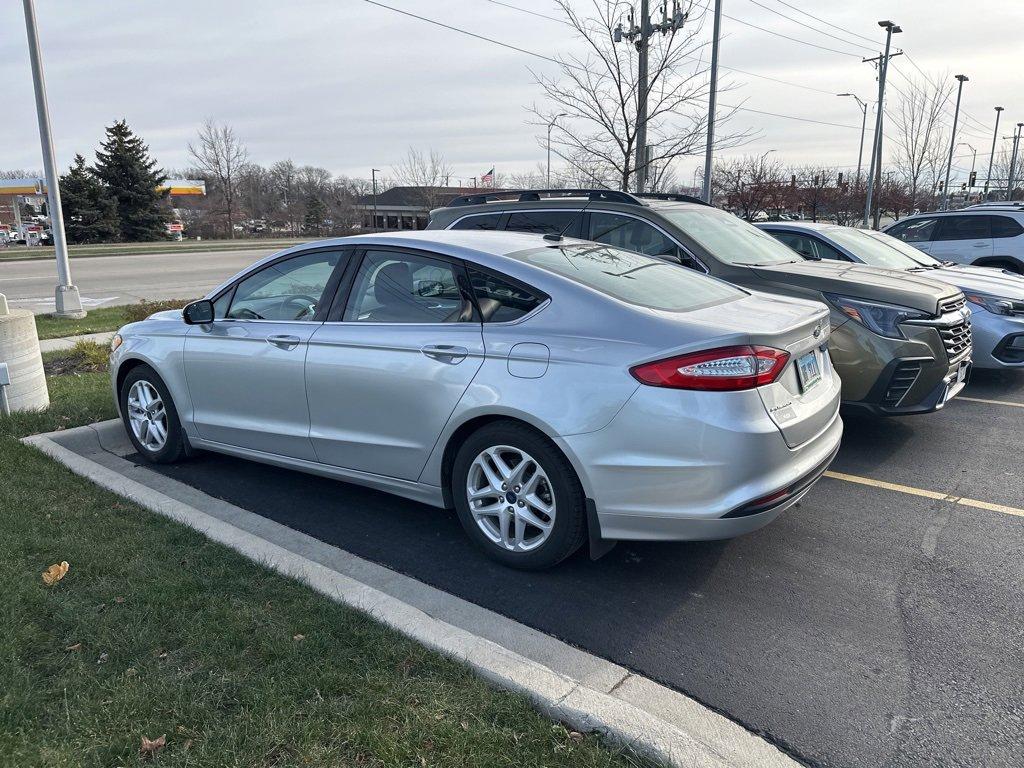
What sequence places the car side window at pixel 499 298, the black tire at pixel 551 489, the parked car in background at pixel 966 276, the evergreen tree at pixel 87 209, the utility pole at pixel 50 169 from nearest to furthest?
the black tire at pixel 551 489, the car side window at pixel 499 298, the parked car in background at pixel 966 276, the utility pole at pixel 50 169, the evergreen tree at pixel 87 209

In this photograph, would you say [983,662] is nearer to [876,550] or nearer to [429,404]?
[876,550]

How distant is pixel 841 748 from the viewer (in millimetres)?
2482

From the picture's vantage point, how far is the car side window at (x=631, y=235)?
6.15 metres

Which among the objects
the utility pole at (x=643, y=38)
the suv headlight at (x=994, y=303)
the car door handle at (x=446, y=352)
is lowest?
the suv headlight at (x=994, y=303)

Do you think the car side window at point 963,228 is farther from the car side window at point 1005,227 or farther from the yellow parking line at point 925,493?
the yellow parking line at point 925,493

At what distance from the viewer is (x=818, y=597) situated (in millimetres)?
3453

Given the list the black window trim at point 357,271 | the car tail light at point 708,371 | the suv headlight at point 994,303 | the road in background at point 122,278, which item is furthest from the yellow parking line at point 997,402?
the road in background at point 122,278

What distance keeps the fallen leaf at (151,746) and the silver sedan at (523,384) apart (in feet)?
5.58

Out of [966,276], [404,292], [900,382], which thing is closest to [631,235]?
[900,382]

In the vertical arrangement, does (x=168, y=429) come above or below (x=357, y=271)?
below

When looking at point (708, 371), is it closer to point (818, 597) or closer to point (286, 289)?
point (818, 597)

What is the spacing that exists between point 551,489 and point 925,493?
275 cm

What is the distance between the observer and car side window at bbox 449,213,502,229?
7.25 meters

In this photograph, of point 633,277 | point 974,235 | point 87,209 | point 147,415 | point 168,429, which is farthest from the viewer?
point 87,209
